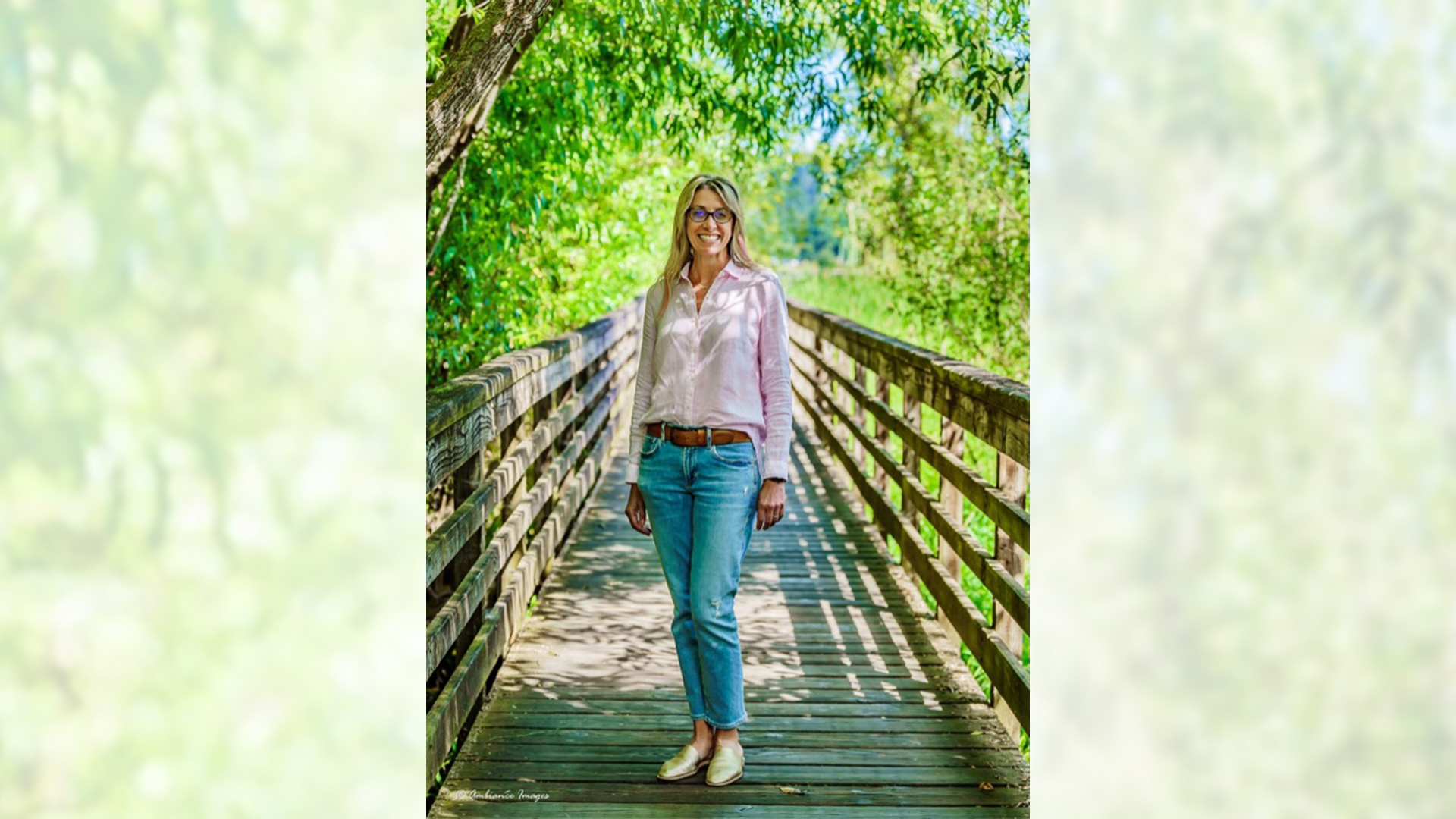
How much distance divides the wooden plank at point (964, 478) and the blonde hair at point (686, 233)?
84cm

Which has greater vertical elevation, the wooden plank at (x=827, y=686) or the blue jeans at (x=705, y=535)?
the blue jeans at (x=705, y=535)

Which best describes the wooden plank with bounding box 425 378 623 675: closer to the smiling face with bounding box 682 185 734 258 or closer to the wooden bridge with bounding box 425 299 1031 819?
the wooden bridge with bounding box 425 299 1031 819

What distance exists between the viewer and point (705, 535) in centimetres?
296

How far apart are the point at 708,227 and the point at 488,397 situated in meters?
0.94

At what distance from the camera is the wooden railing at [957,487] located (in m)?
3.30

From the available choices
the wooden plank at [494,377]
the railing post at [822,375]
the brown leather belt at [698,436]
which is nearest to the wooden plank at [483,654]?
the wooden plank at [494,377]

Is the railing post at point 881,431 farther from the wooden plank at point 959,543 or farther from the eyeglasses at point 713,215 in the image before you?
the eyeglasses at point 713,215

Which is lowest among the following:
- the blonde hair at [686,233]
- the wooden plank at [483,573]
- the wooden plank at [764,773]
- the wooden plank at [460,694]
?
the wooden plank at [764,773]

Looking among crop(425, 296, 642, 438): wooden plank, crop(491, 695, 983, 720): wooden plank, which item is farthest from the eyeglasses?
crop(491, 695, 983, 720): wooden plank

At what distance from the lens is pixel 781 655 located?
429cm

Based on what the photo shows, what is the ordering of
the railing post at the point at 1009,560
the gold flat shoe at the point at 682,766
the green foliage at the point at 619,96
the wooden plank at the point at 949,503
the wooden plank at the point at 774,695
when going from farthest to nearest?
the green foliage at the point at 619,96 < the wooden plank at the point at 949,503 < the wooden plank at the point at 774,695 < the railing post at the point at 1009,560 < the gold flat shoe at the point at 682,766
